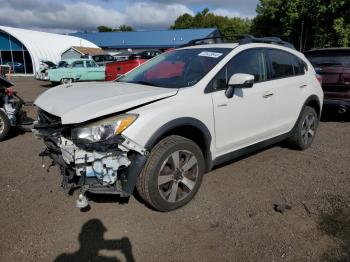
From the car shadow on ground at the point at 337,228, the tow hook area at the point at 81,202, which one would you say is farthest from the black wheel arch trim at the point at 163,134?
the car shadow on ground at the point at 337,228

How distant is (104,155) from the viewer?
3170 mm

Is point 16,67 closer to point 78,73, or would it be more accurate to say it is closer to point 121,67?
point 78,73

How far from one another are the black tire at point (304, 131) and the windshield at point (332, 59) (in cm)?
265

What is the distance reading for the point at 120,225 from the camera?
A: 11.5 ft

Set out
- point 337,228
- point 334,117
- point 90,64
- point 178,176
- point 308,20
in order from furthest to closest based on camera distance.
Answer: point 308,20, point 90,64, point 334,117, point 178,176, point 337,228

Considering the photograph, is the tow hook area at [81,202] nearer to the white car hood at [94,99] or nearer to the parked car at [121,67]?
the white car hood at [94,99]

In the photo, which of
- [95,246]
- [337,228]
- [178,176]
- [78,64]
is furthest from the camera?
[78,64]

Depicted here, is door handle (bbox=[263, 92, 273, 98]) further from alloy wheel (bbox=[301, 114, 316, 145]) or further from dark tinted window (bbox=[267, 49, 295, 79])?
alloy wheel (bbox=[301, 114, 316, 145])

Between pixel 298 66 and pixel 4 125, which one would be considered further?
pixel 4 125

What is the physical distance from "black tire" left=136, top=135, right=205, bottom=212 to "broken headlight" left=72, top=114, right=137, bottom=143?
432 mm

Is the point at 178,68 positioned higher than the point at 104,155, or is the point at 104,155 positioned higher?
the point at 178,68

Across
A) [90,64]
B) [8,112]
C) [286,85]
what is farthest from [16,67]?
[286,85]

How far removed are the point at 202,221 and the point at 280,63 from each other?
9.03 feet

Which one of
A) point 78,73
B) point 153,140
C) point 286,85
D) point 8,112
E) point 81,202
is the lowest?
point 81,202
